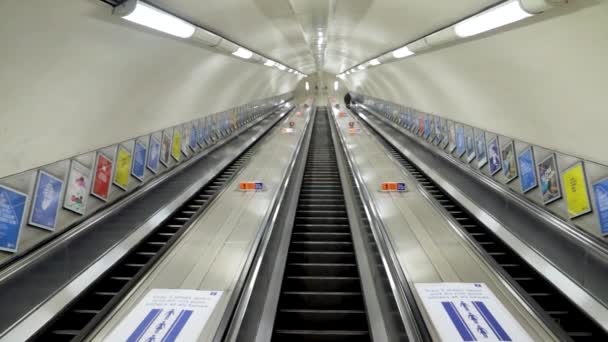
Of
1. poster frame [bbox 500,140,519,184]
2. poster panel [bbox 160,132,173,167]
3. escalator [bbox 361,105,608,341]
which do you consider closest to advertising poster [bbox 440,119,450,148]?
poster frame [bbox 500,140,519,184]

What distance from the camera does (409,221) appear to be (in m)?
5.49

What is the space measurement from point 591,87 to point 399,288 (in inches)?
122

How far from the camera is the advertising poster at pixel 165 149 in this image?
8.34m

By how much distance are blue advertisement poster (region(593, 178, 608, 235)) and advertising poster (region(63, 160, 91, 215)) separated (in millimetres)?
7174

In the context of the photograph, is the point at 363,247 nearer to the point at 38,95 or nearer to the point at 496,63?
the point at 496,63

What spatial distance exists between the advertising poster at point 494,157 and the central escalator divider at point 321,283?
10.8 feet

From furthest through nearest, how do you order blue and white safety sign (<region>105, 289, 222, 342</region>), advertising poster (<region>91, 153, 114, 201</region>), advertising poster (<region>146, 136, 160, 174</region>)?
advertising poster (<region>146, 136, 160, 174</region>) → advertising poster (<region>91, 153, 114, 201</region>) → blue and white safety sign (<region>105, 289, 222, 342</region>)

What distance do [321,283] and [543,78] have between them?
4.00 meters

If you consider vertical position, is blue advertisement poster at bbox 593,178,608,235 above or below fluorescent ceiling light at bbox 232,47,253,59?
below

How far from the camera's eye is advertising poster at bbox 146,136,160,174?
7.73 m

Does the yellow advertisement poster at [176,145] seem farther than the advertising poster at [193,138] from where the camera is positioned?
No

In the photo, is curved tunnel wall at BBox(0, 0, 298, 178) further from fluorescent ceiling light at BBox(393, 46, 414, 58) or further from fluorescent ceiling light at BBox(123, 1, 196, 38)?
fluorescent ceiling light at BBox(393, 46, 414, 58)

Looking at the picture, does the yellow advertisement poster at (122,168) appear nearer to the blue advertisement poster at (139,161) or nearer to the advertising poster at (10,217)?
the blue advertisement poster at (139,161)

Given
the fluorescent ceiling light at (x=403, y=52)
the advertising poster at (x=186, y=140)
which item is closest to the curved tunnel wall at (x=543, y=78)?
the fluorescent ceiling light at (x=403, y=52)
